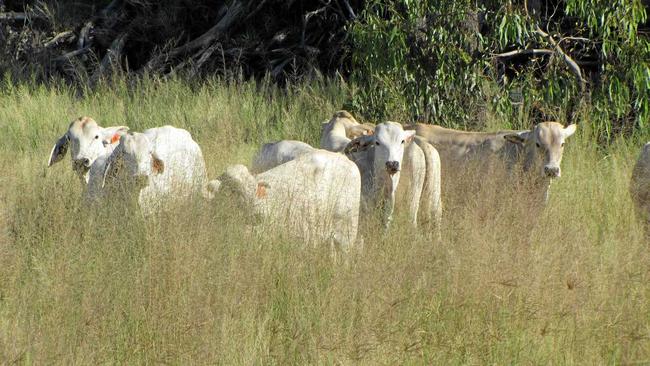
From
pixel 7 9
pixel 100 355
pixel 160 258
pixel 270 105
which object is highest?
pixel 7 9

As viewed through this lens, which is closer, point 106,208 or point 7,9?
point 106,208

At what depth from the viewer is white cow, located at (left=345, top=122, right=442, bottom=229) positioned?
326 inches

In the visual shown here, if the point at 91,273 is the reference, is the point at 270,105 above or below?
above

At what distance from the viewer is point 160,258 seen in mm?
6059

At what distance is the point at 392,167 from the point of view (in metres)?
7.99

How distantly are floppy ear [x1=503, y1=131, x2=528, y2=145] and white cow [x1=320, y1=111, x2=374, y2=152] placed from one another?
50.3 inches

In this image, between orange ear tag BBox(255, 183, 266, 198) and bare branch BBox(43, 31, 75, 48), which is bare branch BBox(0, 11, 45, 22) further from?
orange ear tag BBox(255, 183, 266, 198)

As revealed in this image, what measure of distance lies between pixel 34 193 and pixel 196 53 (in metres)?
9.03

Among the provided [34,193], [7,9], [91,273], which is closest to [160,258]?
[91,273]

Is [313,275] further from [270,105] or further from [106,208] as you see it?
[270,105]

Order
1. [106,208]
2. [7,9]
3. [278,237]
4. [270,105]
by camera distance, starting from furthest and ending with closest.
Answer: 1. [7,9]
2. [270,105]
3. [106,208]
4. [278,237]

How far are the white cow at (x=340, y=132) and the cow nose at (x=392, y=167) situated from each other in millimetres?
1362

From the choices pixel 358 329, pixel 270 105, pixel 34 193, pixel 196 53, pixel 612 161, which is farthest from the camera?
pixel 196 53

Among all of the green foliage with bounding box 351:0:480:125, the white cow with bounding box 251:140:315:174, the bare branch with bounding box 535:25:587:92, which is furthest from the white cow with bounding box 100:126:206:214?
the bare branch with bounding box 535:25:587:92
